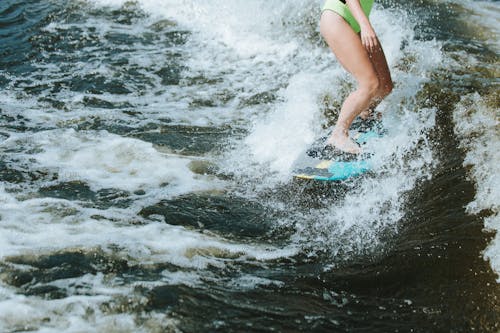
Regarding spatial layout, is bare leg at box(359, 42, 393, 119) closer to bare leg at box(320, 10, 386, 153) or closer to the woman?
the woman

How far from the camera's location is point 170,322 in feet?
10.8

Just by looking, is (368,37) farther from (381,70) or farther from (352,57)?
(381,70)

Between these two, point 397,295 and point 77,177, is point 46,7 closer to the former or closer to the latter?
point 77,177

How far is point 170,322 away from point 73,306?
64cm

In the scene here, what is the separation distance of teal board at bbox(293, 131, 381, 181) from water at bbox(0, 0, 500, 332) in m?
0.13

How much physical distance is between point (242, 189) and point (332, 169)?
91 cm

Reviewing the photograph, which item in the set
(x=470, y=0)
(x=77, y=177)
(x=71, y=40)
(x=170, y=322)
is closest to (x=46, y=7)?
(x=71, y=40)

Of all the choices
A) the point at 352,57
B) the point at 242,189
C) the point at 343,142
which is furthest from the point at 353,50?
the point at 242,189

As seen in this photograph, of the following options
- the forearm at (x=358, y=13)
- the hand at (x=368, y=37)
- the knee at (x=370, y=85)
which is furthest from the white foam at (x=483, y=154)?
the forearm at (x=358, y=13)

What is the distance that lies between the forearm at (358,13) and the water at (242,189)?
1.35m

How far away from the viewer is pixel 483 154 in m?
5.12

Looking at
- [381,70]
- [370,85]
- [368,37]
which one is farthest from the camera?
[381,70]

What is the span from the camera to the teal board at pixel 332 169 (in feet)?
17.7

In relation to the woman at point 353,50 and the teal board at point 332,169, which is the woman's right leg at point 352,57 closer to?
the woman at point 353,50
